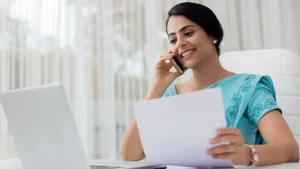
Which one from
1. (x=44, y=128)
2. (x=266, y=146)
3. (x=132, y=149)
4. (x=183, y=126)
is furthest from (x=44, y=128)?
(x=132, y=149)

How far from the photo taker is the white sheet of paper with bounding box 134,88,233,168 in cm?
66

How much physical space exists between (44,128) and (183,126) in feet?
A: 0.91

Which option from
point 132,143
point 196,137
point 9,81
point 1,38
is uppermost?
point 1,38

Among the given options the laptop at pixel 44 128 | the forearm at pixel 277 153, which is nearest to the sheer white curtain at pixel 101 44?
the forearm at pixel 277 153

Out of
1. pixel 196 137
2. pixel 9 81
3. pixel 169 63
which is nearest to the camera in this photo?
pixel 196 137

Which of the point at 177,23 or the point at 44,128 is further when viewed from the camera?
the point at 177,23

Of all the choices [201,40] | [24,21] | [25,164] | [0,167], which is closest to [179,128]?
[25,164]

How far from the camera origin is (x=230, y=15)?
7.31 ft

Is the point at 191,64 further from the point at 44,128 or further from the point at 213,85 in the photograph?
the point at 44,128

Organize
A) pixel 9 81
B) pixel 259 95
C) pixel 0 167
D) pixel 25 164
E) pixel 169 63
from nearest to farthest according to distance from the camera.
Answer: pixel 25 164 → pixel 0 167 → pixel 259 95 → pixel 169 63 → pixel 9 81

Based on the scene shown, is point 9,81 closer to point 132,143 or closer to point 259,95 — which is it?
point 132,143

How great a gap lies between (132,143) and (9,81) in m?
1.16

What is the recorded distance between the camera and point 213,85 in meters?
1.41

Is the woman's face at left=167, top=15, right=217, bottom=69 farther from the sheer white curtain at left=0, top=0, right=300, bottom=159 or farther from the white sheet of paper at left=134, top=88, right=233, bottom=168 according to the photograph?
the sheer white curtain at left=0, top=0, right=300, bottom=159
